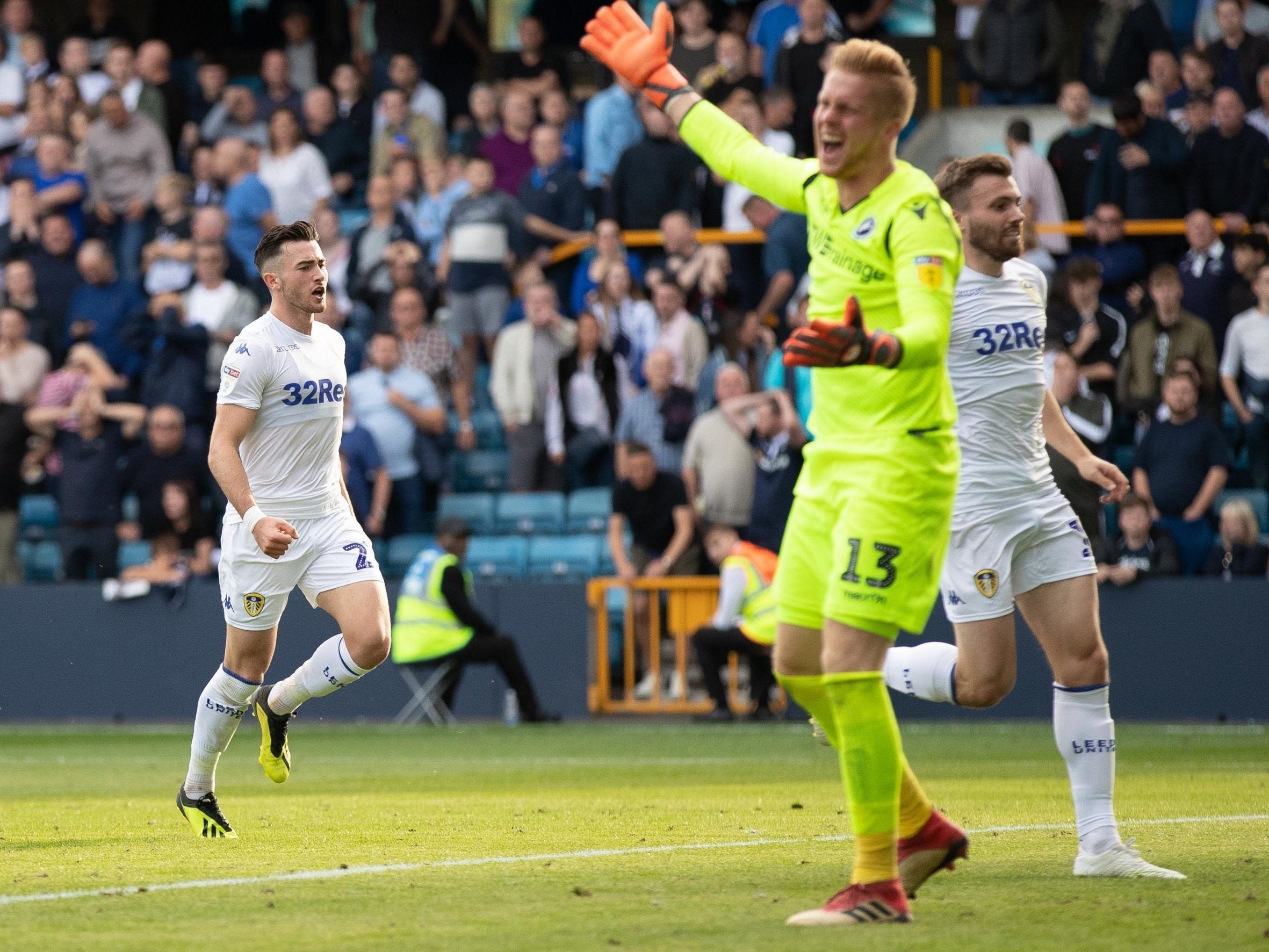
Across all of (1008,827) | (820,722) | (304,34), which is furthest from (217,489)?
(820,722)

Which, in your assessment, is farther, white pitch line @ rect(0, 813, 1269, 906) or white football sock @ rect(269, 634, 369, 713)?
white football sock @ rect(269, 634, 369, 713)

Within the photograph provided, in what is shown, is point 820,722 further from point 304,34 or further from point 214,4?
Result: point 214,4

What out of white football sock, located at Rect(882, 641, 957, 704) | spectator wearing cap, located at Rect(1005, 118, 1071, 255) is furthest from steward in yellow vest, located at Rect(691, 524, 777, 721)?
white football sock, located at Rect(882, 641, 957, 704)

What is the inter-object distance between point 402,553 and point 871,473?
1259 centimetres

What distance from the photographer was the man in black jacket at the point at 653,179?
18.0 metres

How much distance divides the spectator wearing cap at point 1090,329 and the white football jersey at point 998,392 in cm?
923

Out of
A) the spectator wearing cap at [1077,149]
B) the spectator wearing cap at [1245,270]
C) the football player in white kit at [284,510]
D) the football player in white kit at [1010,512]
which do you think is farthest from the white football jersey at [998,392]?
the spectator wearing cap at [1077,149]

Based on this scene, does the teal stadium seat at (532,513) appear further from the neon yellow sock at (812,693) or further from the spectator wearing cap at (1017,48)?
the neon yellow sock at (812,693)

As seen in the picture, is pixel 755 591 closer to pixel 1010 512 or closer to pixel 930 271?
pixel 1010 512

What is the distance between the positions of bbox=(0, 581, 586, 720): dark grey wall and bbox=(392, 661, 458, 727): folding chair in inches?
4.8

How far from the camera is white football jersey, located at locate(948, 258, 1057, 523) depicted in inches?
267

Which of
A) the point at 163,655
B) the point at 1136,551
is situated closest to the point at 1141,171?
the point at 1136,551

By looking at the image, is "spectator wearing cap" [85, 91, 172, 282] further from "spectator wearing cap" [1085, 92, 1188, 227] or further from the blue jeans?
the blue jeans

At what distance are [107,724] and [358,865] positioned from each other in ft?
37.5
